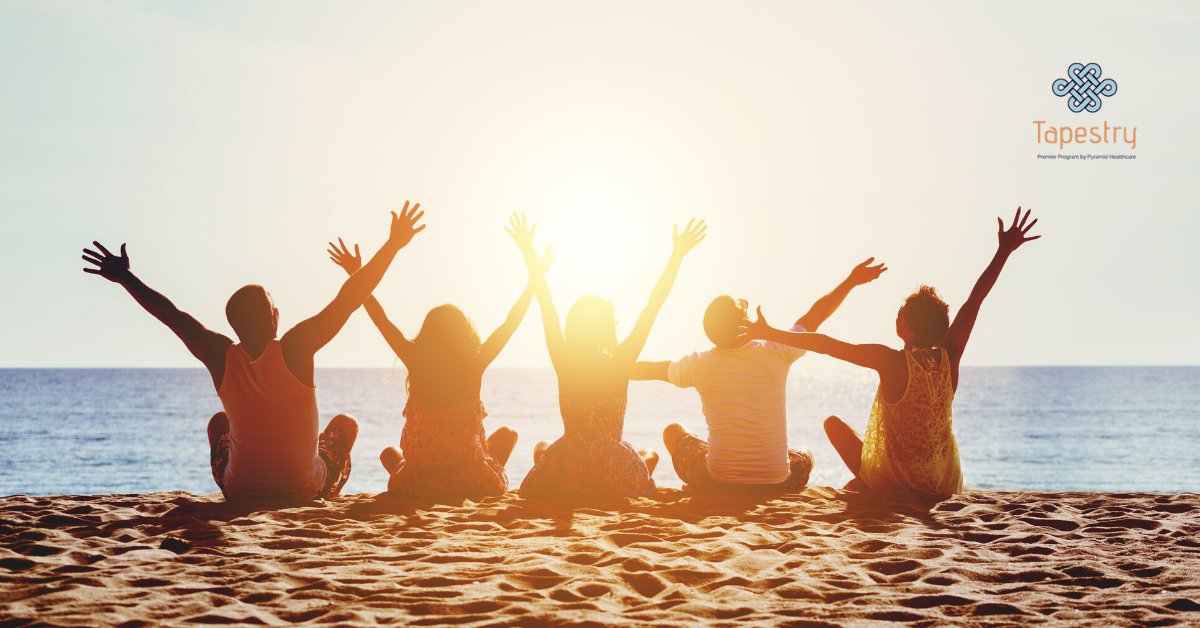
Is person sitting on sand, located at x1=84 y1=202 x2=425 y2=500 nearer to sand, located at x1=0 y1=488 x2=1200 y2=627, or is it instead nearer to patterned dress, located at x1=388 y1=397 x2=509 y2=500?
sand, located at x1=0 y1=488 x2=1200 y2=627

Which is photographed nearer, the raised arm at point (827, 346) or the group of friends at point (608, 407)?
the raised arm at point (827, 346)

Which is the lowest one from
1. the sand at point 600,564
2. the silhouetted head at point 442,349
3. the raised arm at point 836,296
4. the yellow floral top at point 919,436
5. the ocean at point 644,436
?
the ocean at point 644,436

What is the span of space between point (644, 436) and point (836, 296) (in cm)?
2165

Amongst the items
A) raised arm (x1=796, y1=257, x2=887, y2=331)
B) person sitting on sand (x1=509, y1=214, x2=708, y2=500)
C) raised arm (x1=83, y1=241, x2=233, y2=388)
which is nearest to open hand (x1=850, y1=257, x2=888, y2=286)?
raised arm (x1=796, y1=257, x2=887, y2=331)

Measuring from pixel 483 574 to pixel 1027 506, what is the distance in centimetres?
384

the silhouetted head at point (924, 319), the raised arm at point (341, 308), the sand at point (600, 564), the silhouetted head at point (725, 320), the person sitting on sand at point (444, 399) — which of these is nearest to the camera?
the sand at point (600, 564)

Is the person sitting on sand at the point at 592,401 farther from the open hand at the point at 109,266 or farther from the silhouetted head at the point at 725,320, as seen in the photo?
the open hand at the point at 109,266

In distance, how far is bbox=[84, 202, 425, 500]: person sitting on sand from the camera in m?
4.57

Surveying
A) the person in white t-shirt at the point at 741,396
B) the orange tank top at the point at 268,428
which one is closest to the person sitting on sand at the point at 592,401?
the person in white t-shirt at the point at 741,396

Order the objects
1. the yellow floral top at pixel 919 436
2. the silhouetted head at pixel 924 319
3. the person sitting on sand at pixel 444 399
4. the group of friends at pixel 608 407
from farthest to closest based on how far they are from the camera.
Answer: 1. the person sitting on sand at pixel 444 399
2. the silhouetted head at pixel 924 319
3. the yellow floral top at pixel 919 436
4. the group of friends at pixel 608 407

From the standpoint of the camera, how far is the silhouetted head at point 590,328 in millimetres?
5285

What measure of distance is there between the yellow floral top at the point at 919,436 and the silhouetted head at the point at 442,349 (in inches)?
116

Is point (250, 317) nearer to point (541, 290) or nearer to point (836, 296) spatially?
point (541, 290)

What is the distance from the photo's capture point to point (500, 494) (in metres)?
5.59
